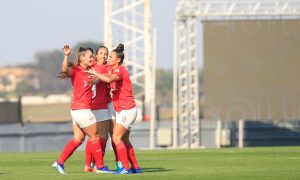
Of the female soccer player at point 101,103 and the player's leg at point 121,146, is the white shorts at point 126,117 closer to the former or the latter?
the player's leg at point 121,146

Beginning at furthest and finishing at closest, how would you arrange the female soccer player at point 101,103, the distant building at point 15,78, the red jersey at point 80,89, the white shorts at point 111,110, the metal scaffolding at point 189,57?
the distant building at point 15,78
the metal scaffolding at point 189,57
the white shorts at point 111,110
the female soccer player at point 101,103
the red jersey at point 80,89

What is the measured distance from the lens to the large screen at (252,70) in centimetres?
5117

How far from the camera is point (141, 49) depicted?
171 ft

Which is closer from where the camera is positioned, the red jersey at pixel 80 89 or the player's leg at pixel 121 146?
the player's leg at pixel 121 146

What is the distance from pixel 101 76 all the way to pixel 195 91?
95.4 feet

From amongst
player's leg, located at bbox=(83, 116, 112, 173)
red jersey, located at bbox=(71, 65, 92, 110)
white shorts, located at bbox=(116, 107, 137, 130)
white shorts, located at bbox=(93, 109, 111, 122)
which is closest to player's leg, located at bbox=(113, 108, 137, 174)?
white shorts, located at bbox=(116, 107, 137, 130)

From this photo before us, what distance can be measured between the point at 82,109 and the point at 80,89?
341 millimetres

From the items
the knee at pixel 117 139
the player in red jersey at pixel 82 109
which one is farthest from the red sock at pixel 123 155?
the player in red jersey at pixel 82 109

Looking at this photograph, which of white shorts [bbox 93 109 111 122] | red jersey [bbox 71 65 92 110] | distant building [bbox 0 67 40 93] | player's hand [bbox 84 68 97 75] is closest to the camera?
player's hand [bbox 84 68 97 75]

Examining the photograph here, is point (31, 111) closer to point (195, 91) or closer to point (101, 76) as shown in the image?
point (195, 91)

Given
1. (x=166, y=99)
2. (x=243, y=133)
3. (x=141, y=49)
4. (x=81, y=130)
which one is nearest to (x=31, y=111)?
(x=166, y=99)

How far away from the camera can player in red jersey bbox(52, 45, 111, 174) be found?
19.0 meters

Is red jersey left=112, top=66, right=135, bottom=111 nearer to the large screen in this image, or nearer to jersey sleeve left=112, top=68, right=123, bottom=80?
jersey sleeve left=112, top=68, right=123, bottom=80

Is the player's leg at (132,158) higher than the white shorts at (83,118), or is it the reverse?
the white shorts at (83,118)
